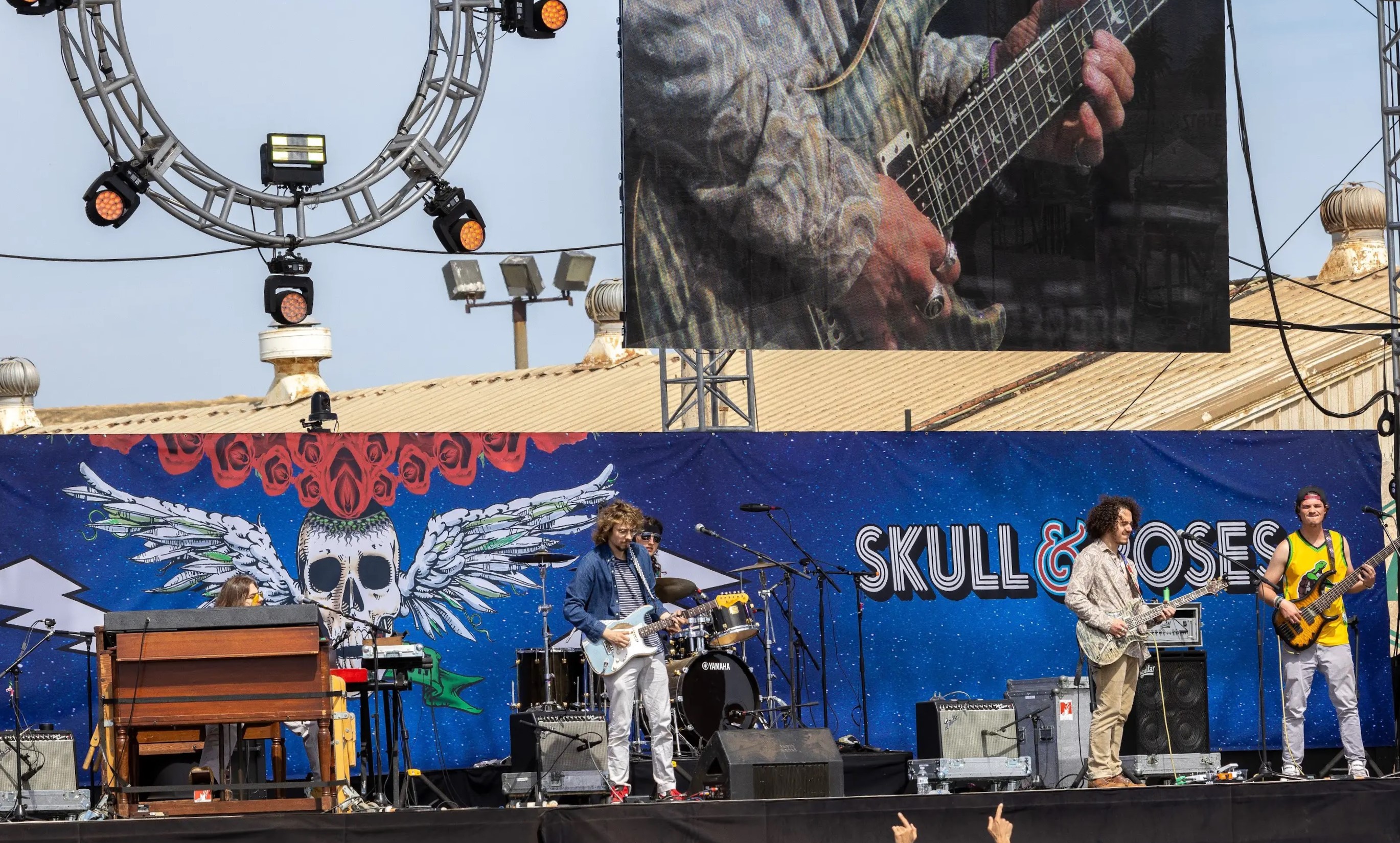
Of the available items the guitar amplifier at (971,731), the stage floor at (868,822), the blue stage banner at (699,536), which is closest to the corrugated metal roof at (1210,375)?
Answer: the blue stage banner at (699,536)

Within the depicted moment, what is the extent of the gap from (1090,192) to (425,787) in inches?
259

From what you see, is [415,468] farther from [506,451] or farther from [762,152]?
[762,152]

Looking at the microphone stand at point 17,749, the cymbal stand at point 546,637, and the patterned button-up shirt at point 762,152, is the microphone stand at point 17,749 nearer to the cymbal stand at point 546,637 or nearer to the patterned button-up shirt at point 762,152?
the cymbal stand at point 546,637

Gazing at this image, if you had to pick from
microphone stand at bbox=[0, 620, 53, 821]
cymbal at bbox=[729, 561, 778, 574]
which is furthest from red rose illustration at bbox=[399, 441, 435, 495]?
microphone stand at bbox=[0, 620, 53, 821]

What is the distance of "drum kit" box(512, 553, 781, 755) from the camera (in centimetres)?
1243

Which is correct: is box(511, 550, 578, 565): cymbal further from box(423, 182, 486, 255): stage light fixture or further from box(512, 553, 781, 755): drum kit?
box(423, 182, 486, 255): stage light fixture

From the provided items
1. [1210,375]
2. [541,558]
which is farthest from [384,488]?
[1210,375]

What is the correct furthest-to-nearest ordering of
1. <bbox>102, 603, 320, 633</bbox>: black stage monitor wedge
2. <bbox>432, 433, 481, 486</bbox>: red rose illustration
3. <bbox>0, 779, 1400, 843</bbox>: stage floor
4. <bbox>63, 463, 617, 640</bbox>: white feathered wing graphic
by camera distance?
<bbox>432, 433, 481, 486</bbox>: red rose illustration, <bbox>63, 463, 617, 640</bbox>: white feathered wing graphic, <bbox>102, 603, 320, 633</bbox>: black stage monitor wedge, <bbox>0, 779, 1400, 843</bbox>: stage floor

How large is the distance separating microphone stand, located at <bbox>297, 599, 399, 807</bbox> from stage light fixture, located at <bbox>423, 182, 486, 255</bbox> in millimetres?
2966

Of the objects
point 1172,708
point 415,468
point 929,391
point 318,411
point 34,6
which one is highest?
point 34,6

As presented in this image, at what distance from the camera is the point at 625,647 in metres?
11.0

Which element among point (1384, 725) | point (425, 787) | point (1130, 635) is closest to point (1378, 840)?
point (1130, 635)

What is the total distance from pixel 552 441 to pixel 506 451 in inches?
13.0

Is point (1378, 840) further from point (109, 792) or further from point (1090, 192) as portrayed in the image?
point (109, 792)
